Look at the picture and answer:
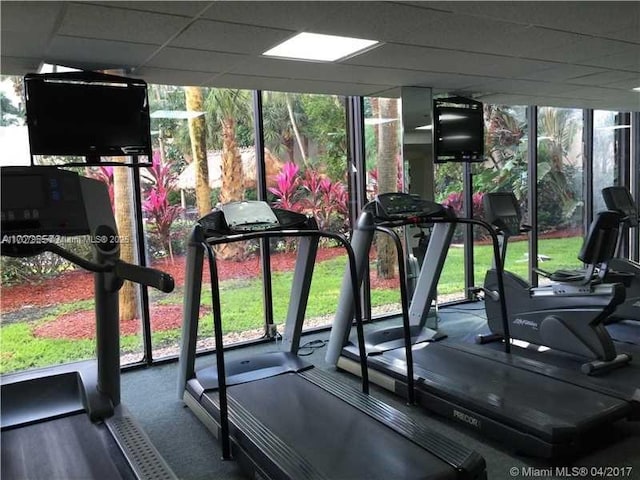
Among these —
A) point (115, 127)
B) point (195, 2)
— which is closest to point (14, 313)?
point (115, 127)

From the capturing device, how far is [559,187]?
24.9 feet

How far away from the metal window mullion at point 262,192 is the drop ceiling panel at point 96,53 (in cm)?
165

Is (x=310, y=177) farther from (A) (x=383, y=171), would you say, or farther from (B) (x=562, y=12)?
(B) (x=562, y=12)

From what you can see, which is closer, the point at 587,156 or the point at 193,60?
the point at 193,60

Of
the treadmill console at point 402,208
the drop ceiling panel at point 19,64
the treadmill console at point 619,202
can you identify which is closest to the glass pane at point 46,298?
the drop ceiling panel at point 19,64

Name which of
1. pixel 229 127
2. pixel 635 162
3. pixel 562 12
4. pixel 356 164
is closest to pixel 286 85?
pixel 229 127

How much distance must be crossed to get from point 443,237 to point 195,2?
3091 millimetres

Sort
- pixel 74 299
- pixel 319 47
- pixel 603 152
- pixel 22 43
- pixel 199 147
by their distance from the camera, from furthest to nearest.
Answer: pixel 603 152 → pixel 199 147 → pixel 74 299 → pixel 319 47 → pixel 22 43

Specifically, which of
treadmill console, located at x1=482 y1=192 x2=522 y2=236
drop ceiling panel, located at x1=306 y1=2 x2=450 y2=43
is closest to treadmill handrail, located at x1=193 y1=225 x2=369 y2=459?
drop ceiling panel, located at x1=306 y1=2 x2=450 y2=43

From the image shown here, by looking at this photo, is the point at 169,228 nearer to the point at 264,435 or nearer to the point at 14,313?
the point at 14,313

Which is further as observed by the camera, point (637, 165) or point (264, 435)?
point (637, 165)

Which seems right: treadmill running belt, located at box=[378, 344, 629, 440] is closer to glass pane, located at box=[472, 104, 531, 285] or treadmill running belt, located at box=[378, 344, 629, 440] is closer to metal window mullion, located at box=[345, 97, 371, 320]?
metal window mullion, located at box=[345, 97, 371, 320]

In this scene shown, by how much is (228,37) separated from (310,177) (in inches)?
104

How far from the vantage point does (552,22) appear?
10.5 ft
